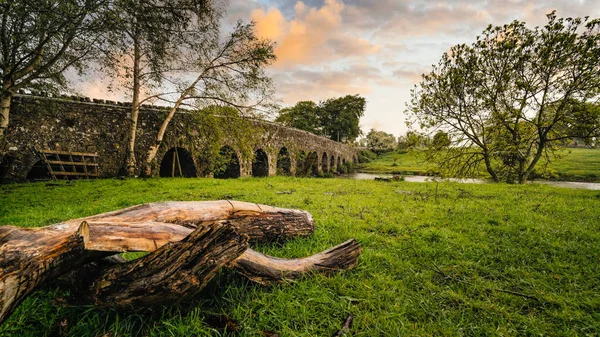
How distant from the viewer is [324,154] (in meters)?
36.3

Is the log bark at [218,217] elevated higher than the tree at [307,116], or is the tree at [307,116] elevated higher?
the tree at [307,116]

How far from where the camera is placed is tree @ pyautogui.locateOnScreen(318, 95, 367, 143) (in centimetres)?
6128

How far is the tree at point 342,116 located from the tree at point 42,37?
5509 cm

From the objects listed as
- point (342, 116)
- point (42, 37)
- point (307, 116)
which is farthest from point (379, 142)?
point (42, 37)

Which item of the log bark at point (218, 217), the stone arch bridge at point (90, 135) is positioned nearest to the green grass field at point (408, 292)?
the log bark at point (218, 217)

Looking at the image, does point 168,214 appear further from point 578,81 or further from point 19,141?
point 578,81

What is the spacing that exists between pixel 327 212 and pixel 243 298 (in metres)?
3.84

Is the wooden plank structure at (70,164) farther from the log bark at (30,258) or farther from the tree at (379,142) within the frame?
the tree at (379,142)

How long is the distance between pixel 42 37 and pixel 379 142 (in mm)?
79883

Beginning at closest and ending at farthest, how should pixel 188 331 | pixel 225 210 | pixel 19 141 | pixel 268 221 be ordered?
pixel 188 331
pixel 225 210
pixel 268 221
pixel 19 141

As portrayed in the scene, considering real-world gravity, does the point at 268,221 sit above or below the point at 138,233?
below

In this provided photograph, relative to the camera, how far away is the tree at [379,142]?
68375 millimetres

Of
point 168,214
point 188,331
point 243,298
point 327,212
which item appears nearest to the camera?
point 188,331

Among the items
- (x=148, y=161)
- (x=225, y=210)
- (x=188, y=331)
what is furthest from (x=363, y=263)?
(x=148, y=161)
